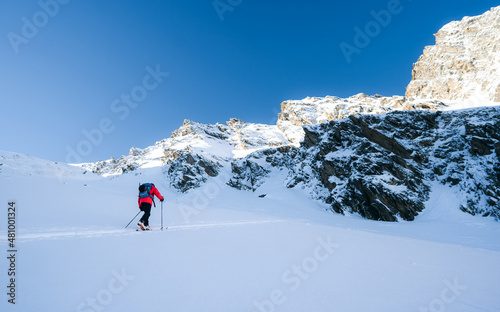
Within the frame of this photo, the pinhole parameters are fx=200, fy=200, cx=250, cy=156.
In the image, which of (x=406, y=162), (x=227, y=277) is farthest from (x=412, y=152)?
(x=227, y=277)

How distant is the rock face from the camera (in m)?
46.1

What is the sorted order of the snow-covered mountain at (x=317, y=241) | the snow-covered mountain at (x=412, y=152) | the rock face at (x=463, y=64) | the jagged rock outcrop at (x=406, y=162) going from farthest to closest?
the rock face at (x=463, y=64)
the snow-covered mountain at (x=412, y=152)
the jagged rock outcrop at (x=406, y=162)
the snow-covered mountain at (x=317, y=241)

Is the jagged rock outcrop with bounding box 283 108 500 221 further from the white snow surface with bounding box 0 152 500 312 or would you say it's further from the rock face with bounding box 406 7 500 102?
the rock face with bounding box 406 7 500 102

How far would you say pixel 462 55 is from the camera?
54.1m

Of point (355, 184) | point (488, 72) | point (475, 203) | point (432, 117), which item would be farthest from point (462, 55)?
point (355, 184)

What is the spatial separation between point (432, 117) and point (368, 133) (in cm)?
1068

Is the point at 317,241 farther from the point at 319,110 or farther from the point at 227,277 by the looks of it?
the point at 319,110

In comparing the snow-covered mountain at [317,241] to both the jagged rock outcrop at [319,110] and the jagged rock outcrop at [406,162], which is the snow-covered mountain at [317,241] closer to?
the jagged rock outcrop at [406,162]

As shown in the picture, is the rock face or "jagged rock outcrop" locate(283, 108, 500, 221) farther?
the rock face

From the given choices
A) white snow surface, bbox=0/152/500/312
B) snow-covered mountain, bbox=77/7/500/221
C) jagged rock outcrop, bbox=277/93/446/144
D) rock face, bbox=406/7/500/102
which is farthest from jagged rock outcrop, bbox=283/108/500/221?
jagged rock outcrop, bbox=277/93/446/144

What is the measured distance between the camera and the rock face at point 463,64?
4609cm

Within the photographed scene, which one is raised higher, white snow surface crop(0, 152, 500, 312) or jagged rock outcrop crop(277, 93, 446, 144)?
jagged rock outcrop crop(277, 93, 446, 144)

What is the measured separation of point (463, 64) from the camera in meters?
52.3

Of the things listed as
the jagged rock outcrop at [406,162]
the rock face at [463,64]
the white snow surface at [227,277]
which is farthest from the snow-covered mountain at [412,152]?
the white snow surface at [227,277]
